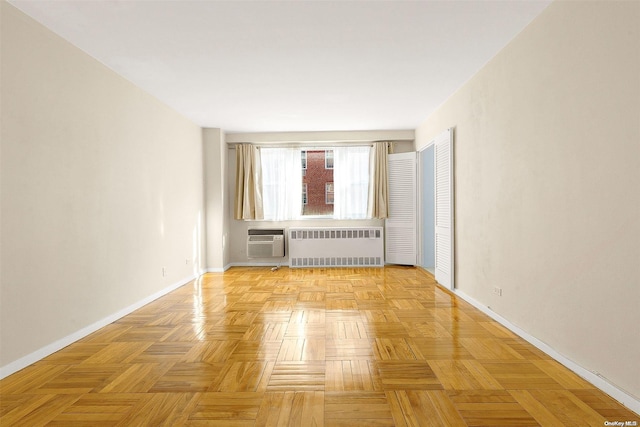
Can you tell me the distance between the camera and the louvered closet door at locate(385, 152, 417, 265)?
6.98 m

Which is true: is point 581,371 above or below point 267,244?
below

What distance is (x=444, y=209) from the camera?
5.25 m

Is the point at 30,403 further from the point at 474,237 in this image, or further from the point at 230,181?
the point at 230,181

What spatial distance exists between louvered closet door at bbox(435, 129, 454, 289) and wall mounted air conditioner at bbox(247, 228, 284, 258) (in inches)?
111

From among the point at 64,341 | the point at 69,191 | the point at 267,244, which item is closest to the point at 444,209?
the point at 267,244

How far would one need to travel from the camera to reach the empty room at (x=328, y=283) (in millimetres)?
2148

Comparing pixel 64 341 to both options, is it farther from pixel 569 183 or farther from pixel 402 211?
pixel 402 211

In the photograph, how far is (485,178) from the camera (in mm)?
3969

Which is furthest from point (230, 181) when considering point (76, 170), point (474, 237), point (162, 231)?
point (474, 237)

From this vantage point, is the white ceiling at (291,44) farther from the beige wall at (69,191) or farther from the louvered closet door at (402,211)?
the louvered closet door at (402,211)

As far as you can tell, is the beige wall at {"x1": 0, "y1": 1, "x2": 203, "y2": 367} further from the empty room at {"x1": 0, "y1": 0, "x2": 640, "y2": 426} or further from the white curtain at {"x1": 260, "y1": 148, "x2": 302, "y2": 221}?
the white curtain at {"x1": 260, "y1": 148, "x2": 302, "y2": 221}

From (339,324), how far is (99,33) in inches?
123

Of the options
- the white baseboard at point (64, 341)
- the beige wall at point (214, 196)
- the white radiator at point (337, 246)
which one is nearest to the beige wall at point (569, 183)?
the white radiator at point (337, 246)

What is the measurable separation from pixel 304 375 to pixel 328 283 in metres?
3.09
